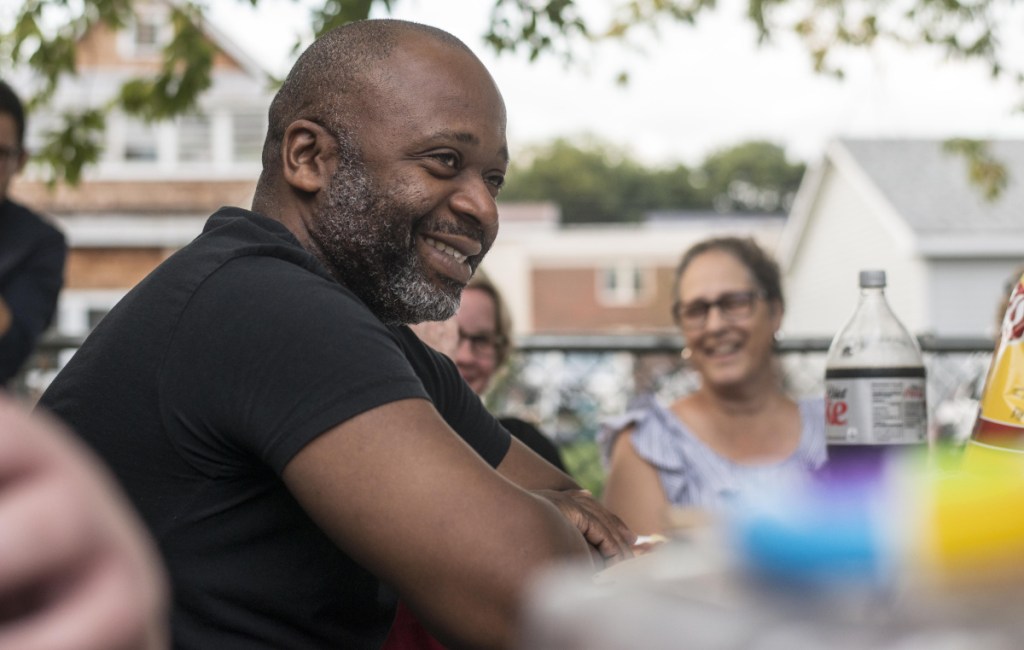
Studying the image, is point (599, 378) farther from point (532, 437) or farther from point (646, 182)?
point (646, 182)

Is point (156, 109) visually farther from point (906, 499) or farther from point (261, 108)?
point (261, 108)

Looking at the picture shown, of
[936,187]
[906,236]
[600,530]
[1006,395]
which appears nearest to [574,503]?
[600,530]

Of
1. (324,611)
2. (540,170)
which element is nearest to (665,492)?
(324,611)

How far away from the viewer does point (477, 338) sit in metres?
3.99

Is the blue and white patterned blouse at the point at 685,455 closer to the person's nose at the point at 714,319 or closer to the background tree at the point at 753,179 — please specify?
the person's nose at the point at 714,319

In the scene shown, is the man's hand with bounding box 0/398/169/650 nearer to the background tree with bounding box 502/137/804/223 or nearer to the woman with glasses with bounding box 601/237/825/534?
the woman with glasses with bounding box 601/237/825/534

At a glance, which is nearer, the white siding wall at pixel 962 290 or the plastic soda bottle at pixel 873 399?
the plastic soda bottle at pixel 873 399

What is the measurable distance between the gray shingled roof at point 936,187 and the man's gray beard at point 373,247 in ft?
73.5

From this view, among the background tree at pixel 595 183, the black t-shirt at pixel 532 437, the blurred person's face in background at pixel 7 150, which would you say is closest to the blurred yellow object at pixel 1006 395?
the black t-shirt at pixel 532 437

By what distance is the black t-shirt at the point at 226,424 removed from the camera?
1.43 metres

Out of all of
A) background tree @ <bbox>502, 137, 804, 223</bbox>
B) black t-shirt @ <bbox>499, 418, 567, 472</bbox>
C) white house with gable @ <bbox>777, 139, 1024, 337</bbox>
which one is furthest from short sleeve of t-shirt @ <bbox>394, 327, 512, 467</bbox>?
background tree @ <bbox>502, 137, 804, 223</bbox>

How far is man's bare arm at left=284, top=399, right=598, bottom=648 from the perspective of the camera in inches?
49.9

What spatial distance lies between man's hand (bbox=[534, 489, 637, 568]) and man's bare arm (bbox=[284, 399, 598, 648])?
0.40 m

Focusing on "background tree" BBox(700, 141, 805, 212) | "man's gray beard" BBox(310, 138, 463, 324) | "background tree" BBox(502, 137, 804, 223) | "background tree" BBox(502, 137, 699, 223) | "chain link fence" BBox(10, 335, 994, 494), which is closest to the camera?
"man's gray beard" BBox(310, 138, 463, 324)
